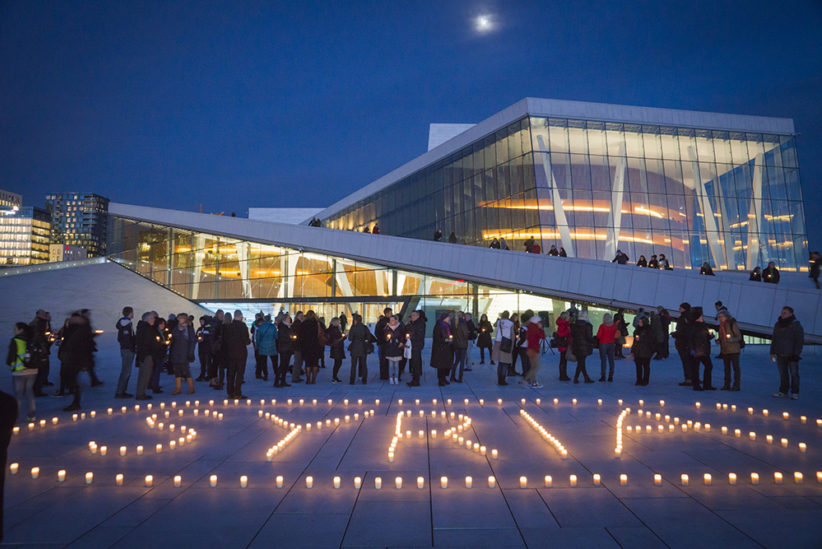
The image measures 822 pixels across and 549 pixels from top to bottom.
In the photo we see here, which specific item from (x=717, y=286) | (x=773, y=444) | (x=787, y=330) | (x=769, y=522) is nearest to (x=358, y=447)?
(x=769, y=522)

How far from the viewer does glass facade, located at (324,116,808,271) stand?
2989 cm

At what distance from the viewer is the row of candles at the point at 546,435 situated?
20.9 feet

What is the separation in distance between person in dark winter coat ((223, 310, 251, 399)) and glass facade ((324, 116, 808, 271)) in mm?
21806

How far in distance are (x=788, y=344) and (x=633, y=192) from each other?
2277 cm

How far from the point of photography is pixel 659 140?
31859mm

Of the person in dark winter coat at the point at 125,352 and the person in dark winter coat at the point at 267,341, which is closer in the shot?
the person in dark winter coat at the point at 125,352

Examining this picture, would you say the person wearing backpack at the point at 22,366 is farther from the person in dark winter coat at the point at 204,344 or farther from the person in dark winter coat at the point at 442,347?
the person in dark winter coat at the point at 442,347

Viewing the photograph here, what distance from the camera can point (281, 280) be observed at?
34156 millimetres

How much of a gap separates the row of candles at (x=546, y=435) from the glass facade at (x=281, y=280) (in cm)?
1647

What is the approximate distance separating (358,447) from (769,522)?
4.17 m

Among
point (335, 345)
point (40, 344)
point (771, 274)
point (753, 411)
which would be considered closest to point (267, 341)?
point (335, 345)

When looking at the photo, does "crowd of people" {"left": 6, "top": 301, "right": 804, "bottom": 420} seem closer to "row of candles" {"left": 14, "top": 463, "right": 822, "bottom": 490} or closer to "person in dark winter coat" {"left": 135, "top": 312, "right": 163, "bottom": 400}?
"person in dark winter coat" {"left": 135, "top": 312, "right": 163, "bottom": 400}

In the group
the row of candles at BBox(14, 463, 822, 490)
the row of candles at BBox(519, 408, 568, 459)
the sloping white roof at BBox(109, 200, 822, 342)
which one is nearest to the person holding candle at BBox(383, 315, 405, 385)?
the row of candles at BBox(519, 408, 568, 459)

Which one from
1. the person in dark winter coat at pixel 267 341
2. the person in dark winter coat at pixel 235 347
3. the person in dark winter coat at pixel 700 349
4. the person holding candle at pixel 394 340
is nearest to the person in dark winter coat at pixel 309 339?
the person in dark winter coat at pixel 267 341
